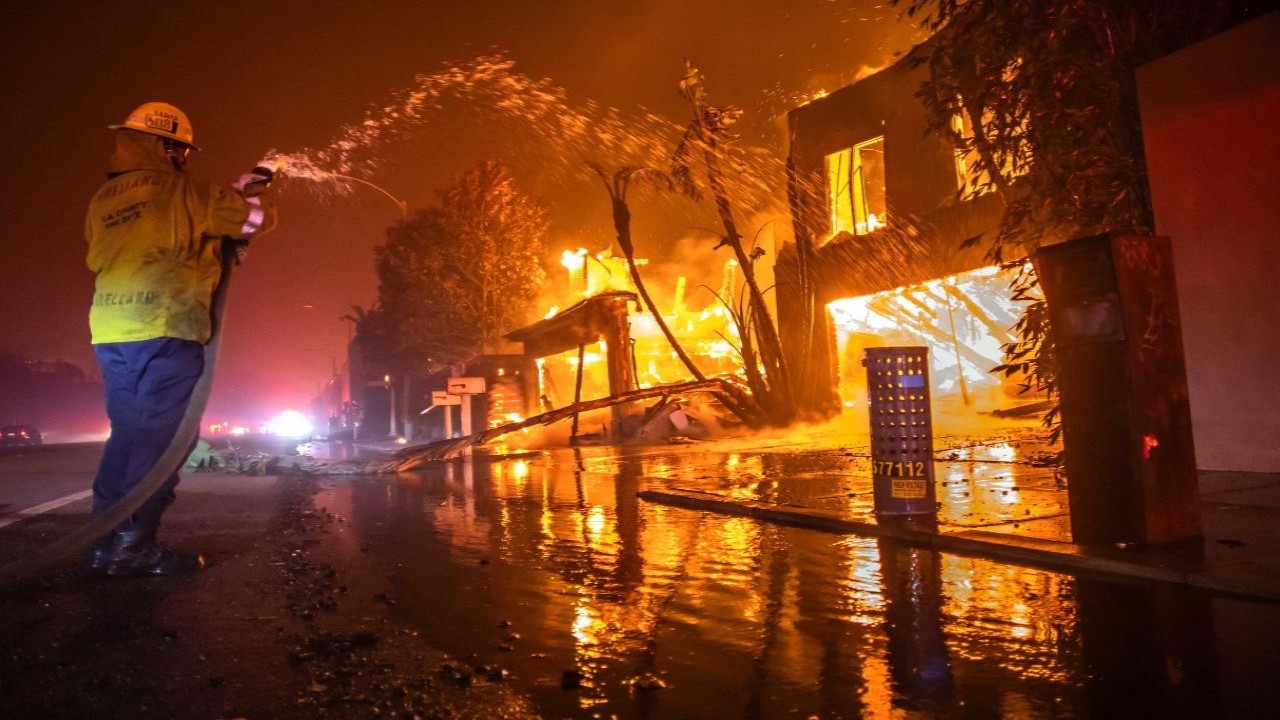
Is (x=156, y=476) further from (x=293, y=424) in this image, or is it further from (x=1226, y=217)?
(x=293, y=424)

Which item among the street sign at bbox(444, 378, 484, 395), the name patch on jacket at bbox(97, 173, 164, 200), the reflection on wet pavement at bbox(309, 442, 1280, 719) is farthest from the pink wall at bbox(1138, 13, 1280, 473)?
the street sign at bbox(444, 378, 484, 395)

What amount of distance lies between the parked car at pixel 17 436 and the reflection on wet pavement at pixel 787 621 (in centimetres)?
4196

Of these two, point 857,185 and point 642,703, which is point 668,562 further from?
point 857,185

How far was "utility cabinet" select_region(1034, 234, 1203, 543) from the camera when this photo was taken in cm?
461

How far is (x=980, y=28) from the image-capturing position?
7062mm

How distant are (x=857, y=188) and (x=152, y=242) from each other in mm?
17008

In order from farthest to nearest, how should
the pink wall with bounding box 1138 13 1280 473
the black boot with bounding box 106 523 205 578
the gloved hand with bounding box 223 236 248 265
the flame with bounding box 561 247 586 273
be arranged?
Result: 1. the flame with bounding box 561 247 586 273
2. the pink wall with bounding box 1138 13 1280 473
3. the gloved hand with bounding box 223 236 248 265
4. the black boot with bounding box 106 523 205 578

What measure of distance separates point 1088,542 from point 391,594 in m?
3.75

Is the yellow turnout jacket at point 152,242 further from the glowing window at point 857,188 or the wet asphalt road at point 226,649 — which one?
the glowing window at point 857,188

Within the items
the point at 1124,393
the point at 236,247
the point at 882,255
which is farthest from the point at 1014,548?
the point at 882,255

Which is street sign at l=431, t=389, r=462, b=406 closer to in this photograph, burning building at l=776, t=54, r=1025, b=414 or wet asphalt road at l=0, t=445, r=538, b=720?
burning building at l=776, t=54, r=1025, b=414

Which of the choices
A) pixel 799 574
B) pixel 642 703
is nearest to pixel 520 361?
pixel 799 574

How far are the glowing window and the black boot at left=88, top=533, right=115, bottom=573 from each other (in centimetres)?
1662

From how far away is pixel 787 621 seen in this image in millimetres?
3662
